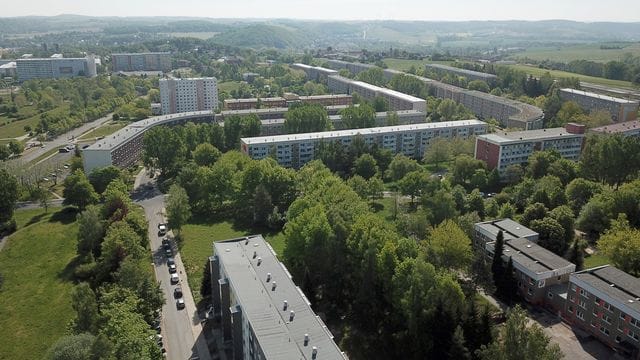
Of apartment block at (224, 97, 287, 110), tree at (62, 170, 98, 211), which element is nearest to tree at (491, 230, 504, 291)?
tree at (62, 170, 98, 211)

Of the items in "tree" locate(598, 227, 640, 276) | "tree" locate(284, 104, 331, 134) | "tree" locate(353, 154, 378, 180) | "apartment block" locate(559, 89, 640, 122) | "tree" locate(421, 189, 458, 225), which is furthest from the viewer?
"apartment block" locate(559, 89, 640, 122)

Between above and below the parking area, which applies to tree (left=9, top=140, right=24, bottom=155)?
above

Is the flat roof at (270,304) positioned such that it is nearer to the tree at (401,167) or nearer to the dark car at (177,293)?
the dark car at (177,293)

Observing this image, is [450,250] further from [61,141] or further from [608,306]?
[61,141]

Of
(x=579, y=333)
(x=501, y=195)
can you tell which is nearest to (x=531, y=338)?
(x=579, y=333)

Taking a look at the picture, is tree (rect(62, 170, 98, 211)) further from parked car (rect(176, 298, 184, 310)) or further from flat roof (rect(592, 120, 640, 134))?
flat roof (rect(592, 120, 640, 134))

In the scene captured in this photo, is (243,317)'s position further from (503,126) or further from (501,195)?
(503,126)

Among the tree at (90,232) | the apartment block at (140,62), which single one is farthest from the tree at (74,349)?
the apartment block at (140,62)
